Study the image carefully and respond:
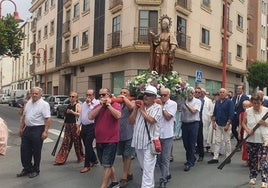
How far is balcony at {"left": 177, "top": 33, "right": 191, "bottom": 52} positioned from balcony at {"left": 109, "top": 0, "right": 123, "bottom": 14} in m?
4.29

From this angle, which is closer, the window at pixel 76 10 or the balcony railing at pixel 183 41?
the balcony railing at pixel 183 41

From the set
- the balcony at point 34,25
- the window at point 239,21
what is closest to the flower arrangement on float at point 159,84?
the window at point 239,21

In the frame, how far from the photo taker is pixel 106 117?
266 inches

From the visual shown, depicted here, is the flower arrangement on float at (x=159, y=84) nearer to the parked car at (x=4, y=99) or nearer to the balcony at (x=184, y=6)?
the balcony at (x=184, y=6)

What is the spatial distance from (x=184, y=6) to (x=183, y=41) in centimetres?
233

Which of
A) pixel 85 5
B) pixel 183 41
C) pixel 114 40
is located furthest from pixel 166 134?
pixel 85 5

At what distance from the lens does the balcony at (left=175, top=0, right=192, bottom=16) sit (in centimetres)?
2624

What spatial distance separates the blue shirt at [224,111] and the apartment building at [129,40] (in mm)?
15393

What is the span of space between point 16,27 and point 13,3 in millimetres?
3021

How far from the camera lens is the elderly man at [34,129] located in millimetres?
8148

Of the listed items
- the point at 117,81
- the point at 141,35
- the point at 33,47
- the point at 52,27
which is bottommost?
A: the point at 117,81

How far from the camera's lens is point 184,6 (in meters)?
27.0

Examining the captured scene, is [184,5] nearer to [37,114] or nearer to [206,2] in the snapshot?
[206,2]

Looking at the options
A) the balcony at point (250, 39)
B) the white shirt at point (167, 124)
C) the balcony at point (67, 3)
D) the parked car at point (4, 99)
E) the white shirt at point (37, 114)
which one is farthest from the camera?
the parked car at point (4, 99)
